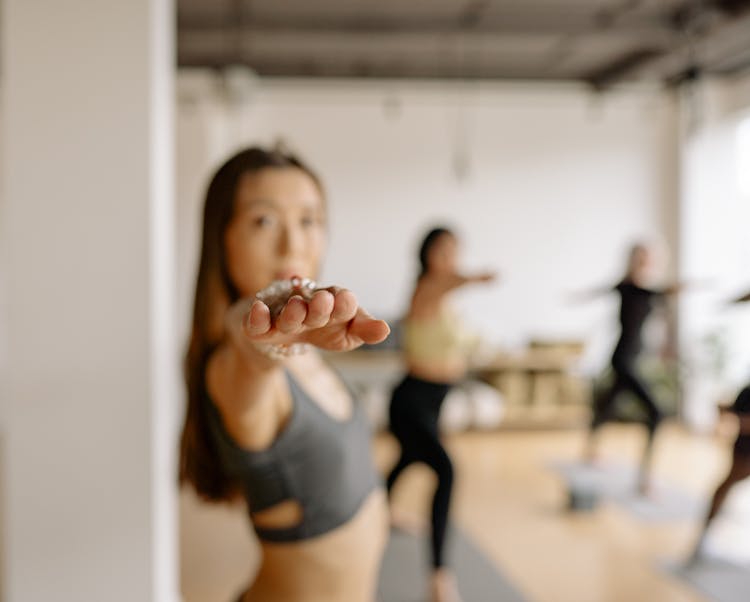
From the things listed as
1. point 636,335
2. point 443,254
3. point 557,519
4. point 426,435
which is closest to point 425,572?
point 426,435

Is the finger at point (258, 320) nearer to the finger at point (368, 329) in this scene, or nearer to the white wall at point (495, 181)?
the finger at point (368, 329)

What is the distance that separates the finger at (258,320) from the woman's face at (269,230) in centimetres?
56

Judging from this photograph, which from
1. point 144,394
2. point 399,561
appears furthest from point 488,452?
point 144,394

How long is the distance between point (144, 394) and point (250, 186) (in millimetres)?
992

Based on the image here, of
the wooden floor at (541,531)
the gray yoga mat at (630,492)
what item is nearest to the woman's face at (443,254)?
the wooden floor at (541,531)

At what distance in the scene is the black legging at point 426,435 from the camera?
311 centimetres

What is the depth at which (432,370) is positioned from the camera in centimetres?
332

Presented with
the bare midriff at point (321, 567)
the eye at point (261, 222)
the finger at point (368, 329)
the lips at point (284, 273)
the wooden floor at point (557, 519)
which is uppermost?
the eye at point (261, 222)

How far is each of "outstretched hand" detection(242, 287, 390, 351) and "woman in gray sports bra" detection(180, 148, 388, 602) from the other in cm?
40

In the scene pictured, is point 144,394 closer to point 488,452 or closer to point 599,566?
point 599,566

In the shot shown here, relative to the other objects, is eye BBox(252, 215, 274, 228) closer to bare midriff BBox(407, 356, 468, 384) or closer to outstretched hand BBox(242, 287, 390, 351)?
outstretched hand BBox(242, 287, 390, 351)

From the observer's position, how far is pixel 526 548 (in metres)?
3.99

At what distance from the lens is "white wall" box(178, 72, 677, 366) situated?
7660 millimetres

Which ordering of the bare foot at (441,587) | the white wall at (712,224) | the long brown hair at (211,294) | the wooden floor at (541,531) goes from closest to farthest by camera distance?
1. the long brown hair at (211,294)
2. the bare foot at (441,587)
3. the wooden floor at (541,531)
4. the white wall at (712,224)
